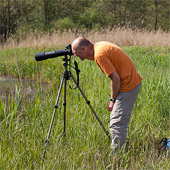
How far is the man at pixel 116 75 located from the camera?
83.4 inches

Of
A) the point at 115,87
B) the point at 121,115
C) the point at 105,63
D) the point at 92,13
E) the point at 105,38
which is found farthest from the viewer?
the point at 92,13

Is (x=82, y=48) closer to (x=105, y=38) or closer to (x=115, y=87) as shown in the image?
(x=115, y=87)

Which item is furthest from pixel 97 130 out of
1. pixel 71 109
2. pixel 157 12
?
pixel 157 12

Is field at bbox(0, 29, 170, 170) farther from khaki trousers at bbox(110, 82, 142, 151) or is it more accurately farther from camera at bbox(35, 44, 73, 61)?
camera at bbox(35, 44, 73, 61)

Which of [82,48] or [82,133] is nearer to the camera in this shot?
[82,48]

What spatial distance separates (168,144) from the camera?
99.9 inches

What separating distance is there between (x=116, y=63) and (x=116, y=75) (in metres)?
0.16

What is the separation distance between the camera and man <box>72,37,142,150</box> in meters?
2.12

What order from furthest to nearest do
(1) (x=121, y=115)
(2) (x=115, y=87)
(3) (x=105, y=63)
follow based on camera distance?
(1) (x=121, y=115)
(2) (x=115, y=87)
(3) (x=105, y=63)

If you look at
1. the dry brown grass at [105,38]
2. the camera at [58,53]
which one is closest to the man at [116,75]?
the camera at [58,53]

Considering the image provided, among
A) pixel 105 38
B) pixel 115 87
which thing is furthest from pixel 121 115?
pixel 105 38

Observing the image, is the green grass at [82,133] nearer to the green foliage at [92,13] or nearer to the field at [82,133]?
the field at [82,133]

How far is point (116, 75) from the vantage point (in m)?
2.14

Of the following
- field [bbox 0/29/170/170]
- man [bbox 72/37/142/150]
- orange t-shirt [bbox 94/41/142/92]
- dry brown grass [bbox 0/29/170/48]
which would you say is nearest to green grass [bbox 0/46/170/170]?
field [bbox 0/29/170/170]
